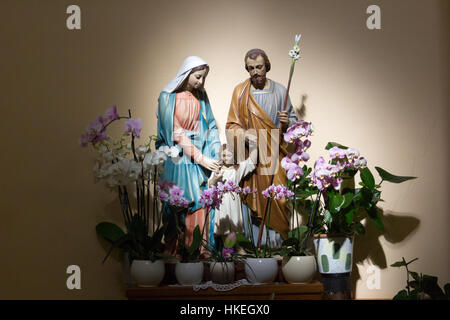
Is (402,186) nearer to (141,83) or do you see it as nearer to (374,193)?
(374,193)

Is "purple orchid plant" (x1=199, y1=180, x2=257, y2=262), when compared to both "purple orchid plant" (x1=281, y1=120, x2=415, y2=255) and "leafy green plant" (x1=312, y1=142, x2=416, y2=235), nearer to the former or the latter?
"purple orchid plant" (x1=281, y1=120, x2=415, y2=255)

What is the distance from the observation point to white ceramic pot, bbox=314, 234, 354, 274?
11.4 feet

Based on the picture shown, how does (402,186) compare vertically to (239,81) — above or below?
below

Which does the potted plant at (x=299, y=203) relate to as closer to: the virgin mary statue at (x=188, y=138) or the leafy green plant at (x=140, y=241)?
the virgin mary statue at (x=188, y=138)

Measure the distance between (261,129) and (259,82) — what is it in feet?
0.88

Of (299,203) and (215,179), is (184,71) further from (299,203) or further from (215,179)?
(299,203)

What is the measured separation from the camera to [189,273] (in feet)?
10.9

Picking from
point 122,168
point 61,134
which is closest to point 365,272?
point 122,168

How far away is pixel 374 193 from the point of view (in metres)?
3.60

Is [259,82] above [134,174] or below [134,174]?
above
